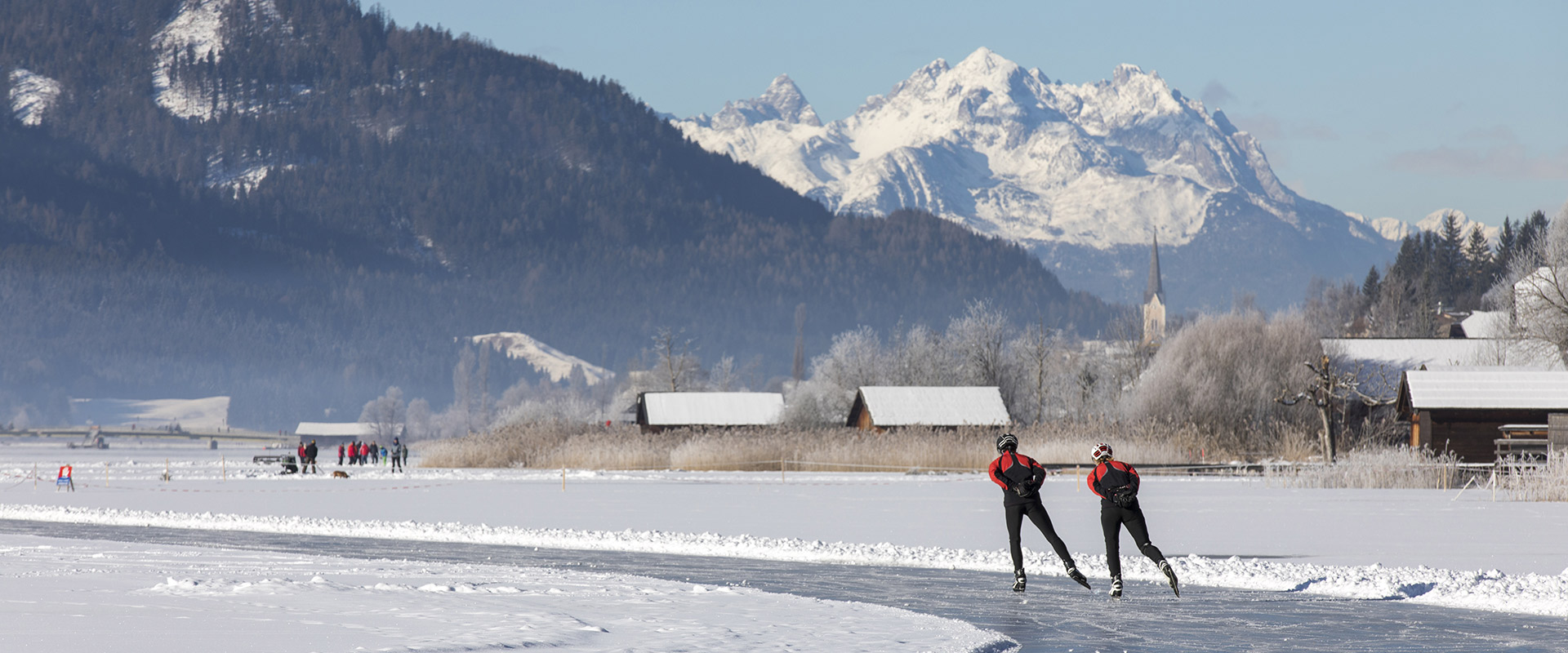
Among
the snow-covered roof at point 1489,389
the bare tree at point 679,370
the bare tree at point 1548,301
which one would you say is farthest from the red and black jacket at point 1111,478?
the bare tree at point 679,370

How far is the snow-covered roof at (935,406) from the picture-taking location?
7269 cm

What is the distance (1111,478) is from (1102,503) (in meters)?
0.28

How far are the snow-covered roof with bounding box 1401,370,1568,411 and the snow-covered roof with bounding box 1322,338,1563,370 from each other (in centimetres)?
1923

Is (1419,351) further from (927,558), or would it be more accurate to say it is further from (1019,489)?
(1019,489)

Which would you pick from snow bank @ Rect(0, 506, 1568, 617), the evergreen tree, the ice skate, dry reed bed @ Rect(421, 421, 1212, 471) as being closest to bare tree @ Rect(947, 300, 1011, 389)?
dry reed bed @ Rect(421, 421, 1212, 471)

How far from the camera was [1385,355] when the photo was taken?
78000 millimetres

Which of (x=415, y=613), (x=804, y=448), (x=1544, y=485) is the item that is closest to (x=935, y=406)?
(x=804, y=448)

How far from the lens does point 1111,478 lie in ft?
56.3

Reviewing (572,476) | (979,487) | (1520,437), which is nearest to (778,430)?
(572,476)

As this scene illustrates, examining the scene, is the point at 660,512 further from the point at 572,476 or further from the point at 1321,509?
the point at 572,476

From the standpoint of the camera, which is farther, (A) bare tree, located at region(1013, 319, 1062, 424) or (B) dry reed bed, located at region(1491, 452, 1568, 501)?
(A) bare tree, located at region(1013, 319, 1062, 424)

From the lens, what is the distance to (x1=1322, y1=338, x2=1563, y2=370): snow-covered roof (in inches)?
3017

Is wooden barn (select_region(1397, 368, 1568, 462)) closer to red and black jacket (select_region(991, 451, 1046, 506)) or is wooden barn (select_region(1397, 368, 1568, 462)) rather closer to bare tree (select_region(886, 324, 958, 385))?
red and black jacket (select_region(991, 451, 1046, 506))

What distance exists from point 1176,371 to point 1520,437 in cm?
1848
